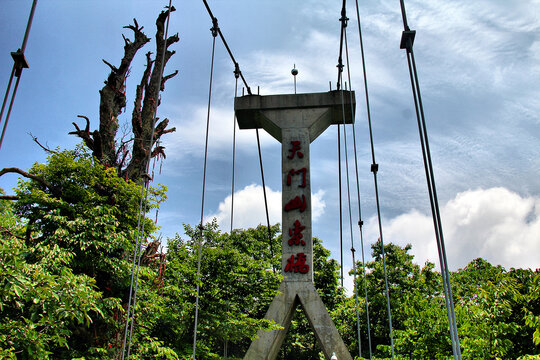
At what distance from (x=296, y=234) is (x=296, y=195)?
4.13 ft

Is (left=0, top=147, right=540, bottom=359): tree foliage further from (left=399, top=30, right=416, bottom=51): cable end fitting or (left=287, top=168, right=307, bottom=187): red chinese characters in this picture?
(left=399, top=30, right=416, bottom=51): cable end fitting

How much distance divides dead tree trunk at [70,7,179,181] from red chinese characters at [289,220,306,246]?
4.48 metres

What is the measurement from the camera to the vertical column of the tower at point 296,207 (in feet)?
35.7

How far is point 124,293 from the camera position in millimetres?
8039

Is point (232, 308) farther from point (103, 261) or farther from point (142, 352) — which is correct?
point (103, 261)

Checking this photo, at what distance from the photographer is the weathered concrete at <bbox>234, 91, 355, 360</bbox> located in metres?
10.2

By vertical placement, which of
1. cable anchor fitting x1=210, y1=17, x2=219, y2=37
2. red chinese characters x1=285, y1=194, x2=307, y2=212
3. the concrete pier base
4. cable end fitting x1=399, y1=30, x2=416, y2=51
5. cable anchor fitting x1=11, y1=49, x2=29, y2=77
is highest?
cable anchor fitting x1=210, y1=17, x2=219, y2=37

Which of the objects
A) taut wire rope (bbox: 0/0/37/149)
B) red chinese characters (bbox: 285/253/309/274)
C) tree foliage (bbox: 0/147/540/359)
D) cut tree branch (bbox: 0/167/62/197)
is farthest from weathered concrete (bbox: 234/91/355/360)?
taut wire rope (bbox: 0/0/37/149)

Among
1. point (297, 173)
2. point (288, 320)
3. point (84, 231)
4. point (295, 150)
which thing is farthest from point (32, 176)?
point (288, 320)

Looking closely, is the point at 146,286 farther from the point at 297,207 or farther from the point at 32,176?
the point at 297,207

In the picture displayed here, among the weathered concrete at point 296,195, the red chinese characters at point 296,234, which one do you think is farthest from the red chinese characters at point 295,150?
the red chinese characters at point 296,234

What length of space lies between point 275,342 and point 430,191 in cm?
870

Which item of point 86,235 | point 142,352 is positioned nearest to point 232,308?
point 142,352

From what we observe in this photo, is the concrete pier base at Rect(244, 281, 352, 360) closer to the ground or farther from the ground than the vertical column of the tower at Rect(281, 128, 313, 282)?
closer to the ground
